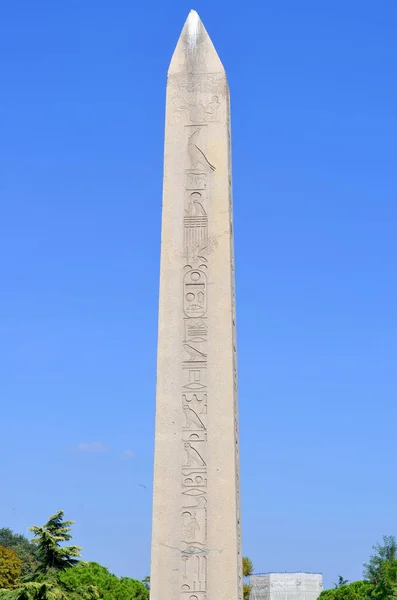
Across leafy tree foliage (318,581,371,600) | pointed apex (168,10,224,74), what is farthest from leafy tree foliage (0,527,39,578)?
pointed apex (168,10,224,74)

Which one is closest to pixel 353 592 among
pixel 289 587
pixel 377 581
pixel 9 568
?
pixel 377 581

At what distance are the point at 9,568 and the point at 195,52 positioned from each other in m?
45.4

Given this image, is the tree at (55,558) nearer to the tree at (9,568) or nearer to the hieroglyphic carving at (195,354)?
the hieroglyphic carving at (195,354)

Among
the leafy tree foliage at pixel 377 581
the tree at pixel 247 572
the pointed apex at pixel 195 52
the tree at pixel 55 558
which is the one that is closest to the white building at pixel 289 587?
the tree at pixel 247 572

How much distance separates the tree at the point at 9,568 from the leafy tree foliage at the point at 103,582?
2050 cm

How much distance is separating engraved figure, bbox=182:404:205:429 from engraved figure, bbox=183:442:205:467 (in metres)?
0.16

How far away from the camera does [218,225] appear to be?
9.12 meters

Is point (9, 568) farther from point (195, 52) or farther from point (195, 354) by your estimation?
point (195, 354)

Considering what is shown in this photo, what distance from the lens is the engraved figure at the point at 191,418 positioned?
8.62 m

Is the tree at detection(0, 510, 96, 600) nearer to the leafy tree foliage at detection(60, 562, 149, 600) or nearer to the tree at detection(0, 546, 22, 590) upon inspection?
the leafy tree foliage at detection(60, 562, 149, 600)

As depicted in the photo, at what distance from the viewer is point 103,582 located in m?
28.8

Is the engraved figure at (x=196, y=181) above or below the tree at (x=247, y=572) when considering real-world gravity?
below

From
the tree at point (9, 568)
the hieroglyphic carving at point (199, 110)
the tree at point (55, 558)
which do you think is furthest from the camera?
the tree at point (9, 568)

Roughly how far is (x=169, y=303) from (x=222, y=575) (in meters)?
2.21
